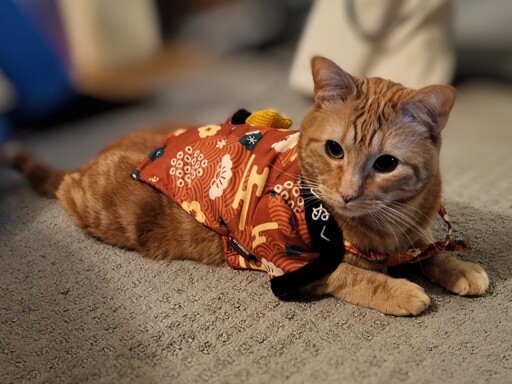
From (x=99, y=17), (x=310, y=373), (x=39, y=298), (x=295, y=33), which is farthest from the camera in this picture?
(x=295, y=33)

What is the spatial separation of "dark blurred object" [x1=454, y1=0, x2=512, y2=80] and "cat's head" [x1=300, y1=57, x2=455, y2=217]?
195cm

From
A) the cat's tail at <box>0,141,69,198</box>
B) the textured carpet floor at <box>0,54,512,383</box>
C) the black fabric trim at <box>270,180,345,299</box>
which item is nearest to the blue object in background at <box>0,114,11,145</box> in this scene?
the cat's tail at <box>0,141,69,198</box>

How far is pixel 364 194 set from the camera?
1.14 m

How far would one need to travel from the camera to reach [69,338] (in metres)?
1.25

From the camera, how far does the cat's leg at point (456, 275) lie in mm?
1273

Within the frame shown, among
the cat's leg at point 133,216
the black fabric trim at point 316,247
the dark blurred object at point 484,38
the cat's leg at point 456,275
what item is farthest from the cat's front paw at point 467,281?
the dark blurred object at point 484,38

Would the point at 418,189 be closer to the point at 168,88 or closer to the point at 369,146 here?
the point at 369,146

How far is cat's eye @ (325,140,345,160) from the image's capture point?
46.8 inches

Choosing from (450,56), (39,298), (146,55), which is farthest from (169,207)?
(146,55)

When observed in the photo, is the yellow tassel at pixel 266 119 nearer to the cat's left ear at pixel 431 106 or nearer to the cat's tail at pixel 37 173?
the cat's left ear at pixel 431 106

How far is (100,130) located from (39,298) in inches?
57.0

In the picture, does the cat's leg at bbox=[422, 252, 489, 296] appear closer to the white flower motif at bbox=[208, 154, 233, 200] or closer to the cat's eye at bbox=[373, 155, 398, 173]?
the cat's eye at bbox=[373, 155, 398, 173]

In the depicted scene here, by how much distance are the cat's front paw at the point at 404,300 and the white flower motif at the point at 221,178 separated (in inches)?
17.2

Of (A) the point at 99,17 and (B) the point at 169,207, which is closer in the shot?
(B) the point at 169,207
